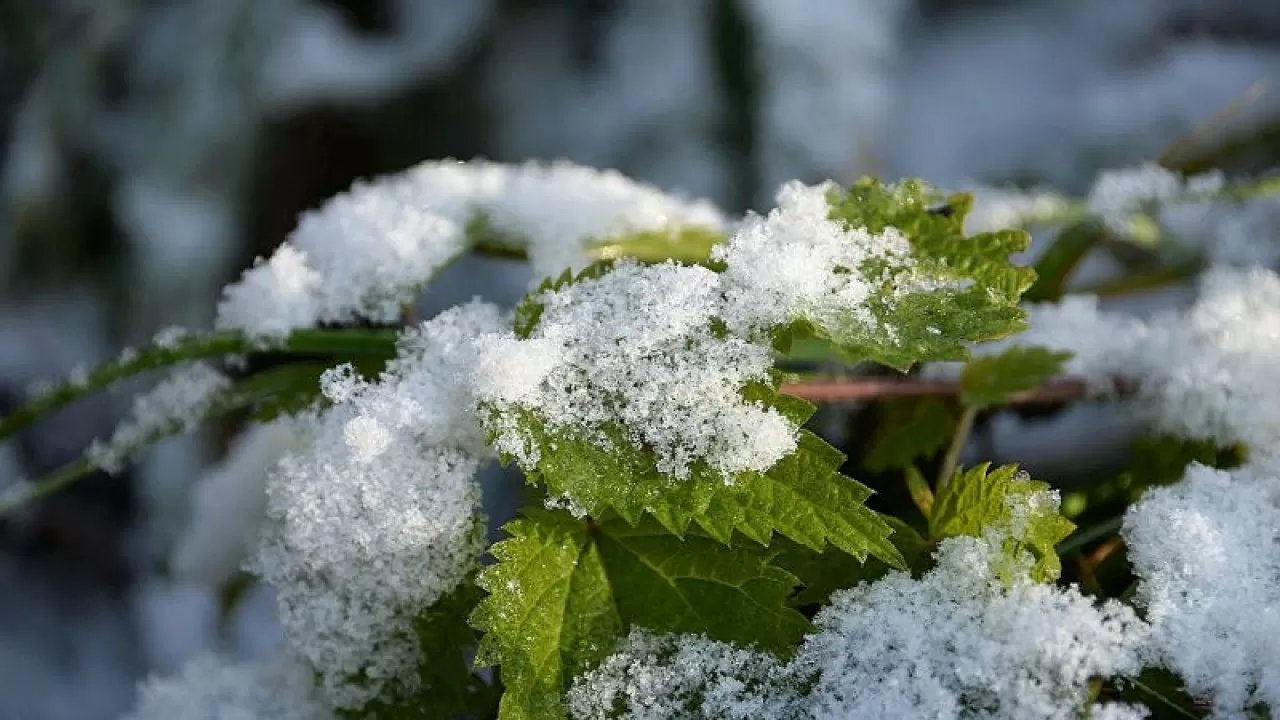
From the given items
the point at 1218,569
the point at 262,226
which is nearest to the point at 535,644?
the point at 1218,569

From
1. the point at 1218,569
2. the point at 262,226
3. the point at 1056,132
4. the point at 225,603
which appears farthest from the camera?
the point at 262,226

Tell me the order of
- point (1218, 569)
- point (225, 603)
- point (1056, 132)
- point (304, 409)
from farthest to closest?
point (1056, 132)
point (225, 603)
point (304, 409)
point (1218, 569)

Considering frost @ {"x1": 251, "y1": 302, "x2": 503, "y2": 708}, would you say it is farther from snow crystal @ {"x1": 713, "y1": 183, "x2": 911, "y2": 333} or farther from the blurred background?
the blurred background

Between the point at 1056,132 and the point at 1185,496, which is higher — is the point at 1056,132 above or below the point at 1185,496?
above

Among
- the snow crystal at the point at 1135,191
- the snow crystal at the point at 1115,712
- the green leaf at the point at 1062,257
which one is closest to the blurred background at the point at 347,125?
the snow crystal at the point at 1135,191

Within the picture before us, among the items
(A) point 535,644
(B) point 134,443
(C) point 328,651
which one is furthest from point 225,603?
(A) point 535,644

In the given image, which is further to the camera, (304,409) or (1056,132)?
(1056,132)

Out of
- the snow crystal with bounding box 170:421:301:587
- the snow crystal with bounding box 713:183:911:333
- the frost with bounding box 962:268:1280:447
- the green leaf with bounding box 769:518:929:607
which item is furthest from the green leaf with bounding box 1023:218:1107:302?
the snow crystal with bounding box 170:421:301:587

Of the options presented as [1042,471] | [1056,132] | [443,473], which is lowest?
[443,473]

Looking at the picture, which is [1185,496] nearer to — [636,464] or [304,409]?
[636,464]
